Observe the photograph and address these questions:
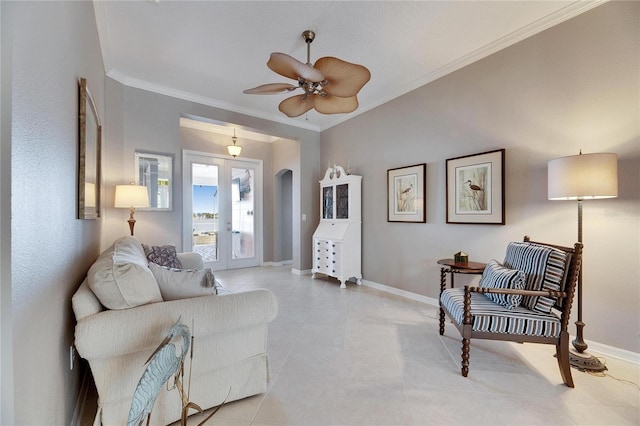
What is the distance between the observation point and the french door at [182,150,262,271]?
5.27 meters

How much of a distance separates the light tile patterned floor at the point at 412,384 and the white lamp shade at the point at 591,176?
1.31 m

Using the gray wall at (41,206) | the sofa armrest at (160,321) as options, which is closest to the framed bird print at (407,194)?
the sofa armrest at (160,321)

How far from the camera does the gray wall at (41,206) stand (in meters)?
0.80

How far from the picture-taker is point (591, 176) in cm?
195

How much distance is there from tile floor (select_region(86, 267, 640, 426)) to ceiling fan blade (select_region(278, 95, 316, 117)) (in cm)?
218

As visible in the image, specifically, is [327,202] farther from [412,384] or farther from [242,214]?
[412,384]

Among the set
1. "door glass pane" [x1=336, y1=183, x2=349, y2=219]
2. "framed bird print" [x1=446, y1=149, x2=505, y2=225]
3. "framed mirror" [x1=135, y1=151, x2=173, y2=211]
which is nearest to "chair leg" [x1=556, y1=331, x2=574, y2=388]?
"framed bird print" [x1=446, y1=149, x2=505, y2=225]

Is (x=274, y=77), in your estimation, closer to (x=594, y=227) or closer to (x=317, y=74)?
(x=317, y=74)

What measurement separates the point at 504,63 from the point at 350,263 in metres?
3.14

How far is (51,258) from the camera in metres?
1.15

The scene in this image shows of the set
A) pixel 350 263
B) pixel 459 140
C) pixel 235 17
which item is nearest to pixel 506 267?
pixel 459 140

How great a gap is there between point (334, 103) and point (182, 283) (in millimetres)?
1984

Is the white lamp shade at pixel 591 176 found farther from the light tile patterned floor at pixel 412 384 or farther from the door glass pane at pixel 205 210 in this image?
the door glass pane at pixel 205 210

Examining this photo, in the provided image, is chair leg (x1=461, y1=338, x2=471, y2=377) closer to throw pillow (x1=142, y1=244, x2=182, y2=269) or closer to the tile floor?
the tile floor
